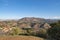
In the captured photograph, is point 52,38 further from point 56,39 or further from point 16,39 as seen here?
point 16,39

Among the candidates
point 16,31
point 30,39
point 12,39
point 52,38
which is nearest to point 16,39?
point 12,39

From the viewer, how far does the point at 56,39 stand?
52.7 feet

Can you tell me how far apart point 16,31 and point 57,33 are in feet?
58.1

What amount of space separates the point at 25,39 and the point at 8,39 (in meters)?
2.31

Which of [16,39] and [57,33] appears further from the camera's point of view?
[16,39]

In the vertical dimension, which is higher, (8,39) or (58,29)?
(58,29)

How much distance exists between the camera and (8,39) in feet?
58.4

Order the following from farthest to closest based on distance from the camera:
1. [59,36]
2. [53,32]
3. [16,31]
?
[16,31]
[53,32]
[59,36]

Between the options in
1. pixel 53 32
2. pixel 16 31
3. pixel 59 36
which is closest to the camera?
pixel 59 36

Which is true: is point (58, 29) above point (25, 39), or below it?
above

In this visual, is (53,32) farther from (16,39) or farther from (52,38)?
(16,39)

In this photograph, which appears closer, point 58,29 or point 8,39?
point 58,29

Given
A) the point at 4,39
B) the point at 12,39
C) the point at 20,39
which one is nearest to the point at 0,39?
the point at 4,39

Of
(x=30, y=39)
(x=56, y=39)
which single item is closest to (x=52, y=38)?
(x=56, y=39)
